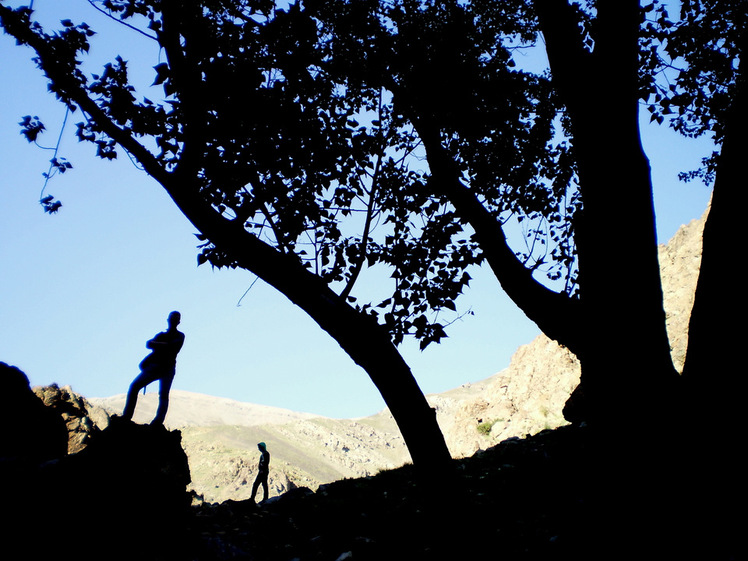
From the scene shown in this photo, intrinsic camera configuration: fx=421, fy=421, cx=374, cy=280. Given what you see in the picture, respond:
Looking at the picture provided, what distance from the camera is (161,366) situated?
7406 millimetres

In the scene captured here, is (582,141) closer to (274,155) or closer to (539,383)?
(274,155)

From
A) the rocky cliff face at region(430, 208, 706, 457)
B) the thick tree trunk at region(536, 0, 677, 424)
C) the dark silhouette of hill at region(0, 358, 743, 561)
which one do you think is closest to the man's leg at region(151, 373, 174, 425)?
the dark silhouette of hill at region(0, 358, 743, 561)

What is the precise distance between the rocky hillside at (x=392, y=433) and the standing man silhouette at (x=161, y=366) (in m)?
5.80

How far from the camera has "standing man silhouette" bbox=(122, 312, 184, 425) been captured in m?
7.18

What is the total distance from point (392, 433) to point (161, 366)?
20543 cm

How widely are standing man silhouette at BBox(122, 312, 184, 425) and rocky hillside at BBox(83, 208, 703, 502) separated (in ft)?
19.0

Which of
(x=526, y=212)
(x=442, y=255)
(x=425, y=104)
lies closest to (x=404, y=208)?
(x=442, y=255)

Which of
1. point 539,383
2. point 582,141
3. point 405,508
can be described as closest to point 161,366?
point 405,508

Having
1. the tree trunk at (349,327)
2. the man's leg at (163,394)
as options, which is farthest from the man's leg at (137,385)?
the tree trunk at (349,327)

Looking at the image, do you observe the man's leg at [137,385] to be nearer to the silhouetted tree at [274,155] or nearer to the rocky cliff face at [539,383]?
the silhouetted tree at [274,155]

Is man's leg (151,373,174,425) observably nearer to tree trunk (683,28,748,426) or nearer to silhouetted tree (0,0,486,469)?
silhouetted tree (0,0,486,469)

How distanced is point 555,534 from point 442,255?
3.73m

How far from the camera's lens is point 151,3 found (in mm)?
5328

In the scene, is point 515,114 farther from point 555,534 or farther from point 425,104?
point 555,534
